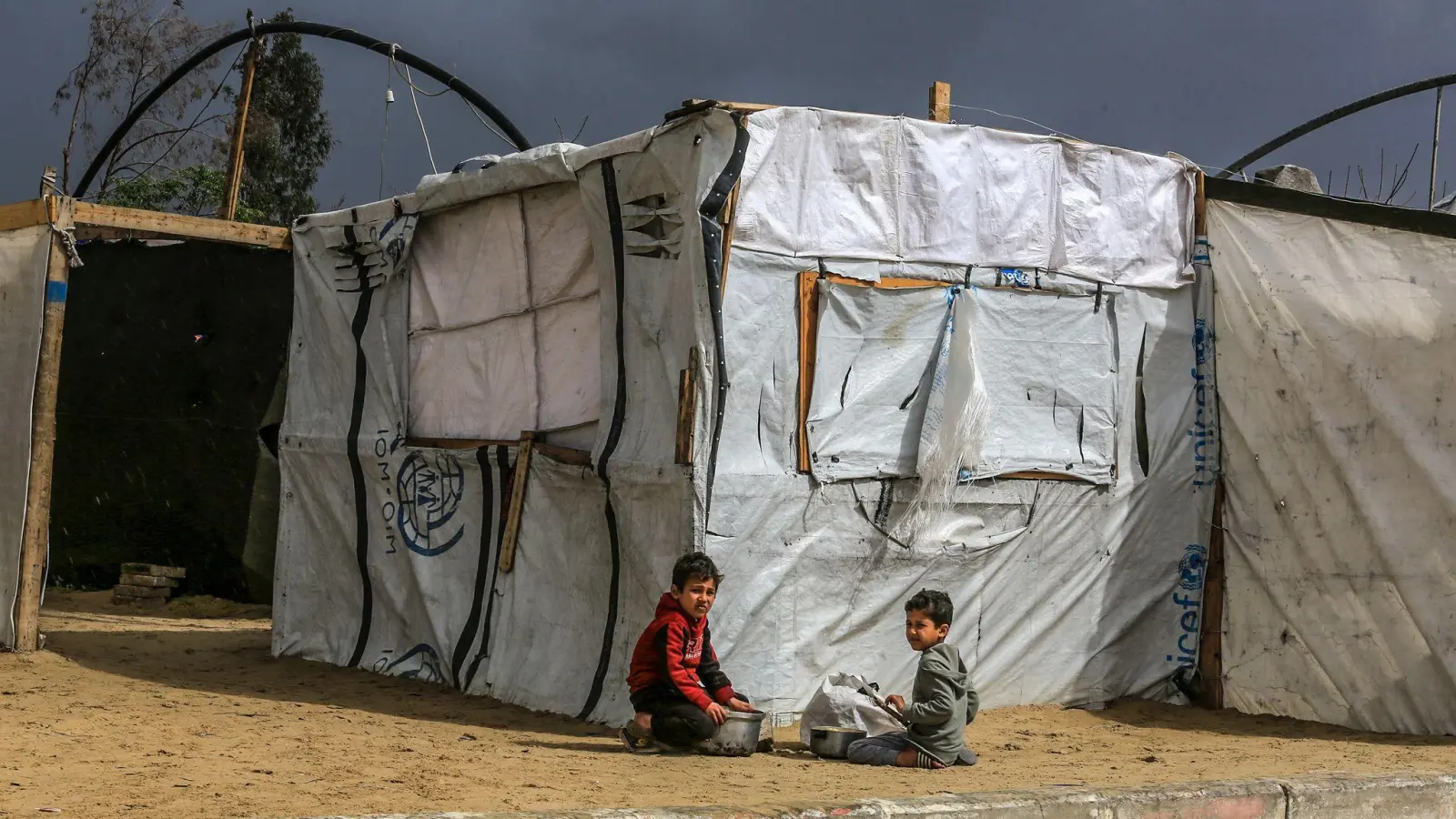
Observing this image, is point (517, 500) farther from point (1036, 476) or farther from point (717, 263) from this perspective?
point (1036, 476)

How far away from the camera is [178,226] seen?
916 centimetres

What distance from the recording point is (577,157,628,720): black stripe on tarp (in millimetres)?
7035

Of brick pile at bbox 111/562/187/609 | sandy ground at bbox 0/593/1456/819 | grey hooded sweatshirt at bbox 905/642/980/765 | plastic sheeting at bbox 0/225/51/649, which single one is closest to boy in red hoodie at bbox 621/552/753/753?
sandy ground at bbox 0/593/1456/819

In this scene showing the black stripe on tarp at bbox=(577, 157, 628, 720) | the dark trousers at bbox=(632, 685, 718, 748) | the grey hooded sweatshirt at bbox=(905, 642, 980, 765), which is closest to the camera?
the grey hooded sweatshirt at bbox=(905, 642, 980, 765)

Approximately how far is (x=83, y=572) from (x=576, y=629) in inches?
277

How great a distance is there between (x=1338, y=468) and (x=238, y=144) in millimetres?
10800

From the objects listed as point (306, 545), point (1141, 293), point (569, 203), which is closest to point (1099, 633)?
point (1141, 293)

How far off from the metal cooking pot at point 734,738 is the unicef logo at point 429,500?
8.77 ft

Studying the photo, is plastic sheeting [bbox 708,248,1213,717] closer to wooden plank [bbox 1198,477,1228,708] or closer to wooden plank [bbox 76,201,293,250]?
wooden plank [bbox 1198,477,1228,708]

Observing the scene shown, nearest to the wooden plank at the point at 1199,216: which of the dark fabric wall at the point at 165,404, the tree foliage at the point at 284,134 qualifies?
the dark fabric wall at the point at 165,404

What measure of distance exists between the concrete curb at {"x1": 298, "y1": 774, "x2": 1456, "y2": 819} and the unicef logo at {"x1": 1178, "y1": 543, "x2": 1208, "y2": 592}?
238cm

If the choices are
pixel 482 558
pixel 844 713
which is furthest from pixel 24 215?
pixel 844 713

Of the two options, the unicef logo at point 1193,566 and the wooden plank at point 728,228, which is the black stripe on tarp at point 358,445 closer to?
the wooden plank at point 728,228

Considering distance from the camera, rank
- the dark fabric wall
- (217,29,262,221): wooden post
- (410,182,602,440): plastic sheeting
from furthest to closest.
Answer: (217,29,262,221): wooden post
the dark fabric wall
(410,182,602,440): plastic sheeting
